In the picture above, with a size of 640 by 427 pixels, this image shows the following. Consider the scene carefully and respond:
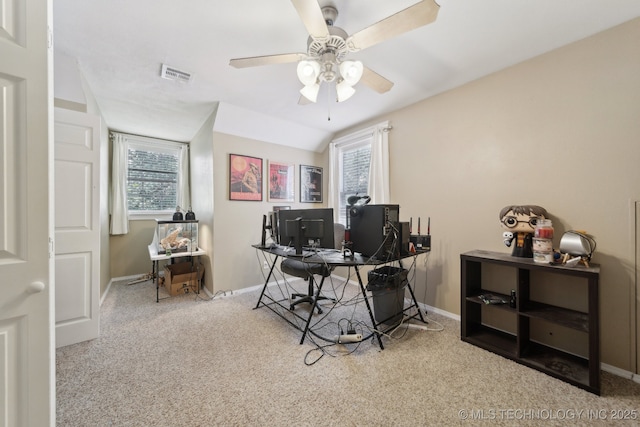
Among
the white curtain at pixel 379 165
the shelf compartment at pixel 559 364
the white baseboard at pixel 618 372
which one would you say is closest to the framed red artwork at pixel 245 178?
the white curtain at pixel 379 165

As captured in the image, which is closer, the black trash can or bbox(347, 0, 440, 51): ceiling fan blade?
bbox(347, 0, 440, 51): ceiling fan blade

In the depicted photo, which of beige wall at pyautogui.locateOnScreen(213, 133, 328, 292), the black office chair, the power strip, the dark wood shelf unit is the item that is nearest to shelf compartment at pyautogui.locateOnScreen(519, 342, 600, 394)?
the dark wood shelf unit

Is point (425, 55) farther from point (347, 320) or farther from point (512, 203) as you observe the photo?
point (347, 320)

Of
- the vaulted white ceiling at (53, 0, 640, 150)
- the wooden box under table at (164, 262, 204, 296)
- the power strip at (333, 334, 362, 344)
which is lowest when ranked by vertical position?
the power strip at (333, 334, 362, 344)

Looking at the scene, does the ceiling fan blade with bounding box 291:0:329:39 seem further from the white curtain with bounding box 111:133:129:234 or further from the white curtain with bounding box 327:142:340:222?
the white curtain with bounding box 111:133:129:234

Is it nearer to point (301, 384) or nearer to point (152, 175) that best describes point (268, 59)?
point (301, 384)

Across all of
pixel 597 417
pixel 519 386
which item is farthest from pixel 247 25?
pixel 597 417

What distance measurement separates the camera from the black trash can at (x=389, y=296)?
2.34 meters

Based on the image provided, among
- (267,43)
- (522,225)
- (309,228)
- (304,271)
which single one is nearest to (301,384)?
(304,271)

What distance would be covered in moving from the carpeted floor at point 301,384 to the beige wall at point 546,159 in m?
0.70

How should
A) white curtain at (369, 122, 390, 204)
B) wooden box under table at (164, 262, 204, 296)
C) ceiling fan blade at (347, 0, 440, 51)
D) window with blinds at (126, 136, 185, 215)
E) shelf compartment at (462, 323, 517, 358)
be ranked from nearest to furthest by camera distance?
1. ceiling fan blade at (347, 0, 440, 51)
2. shelf compartment at (462, 323, 517, 358)
3. white curtain at (369, 122, 390, 204)
4. wooden box under table at (164, 262, 204, 296)
5. window with blinds at (126, 136, 185, 215)

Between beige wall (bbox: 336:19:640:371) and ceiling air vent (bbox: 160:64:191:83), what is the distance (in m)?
2.61

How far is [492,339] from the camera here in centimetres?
210

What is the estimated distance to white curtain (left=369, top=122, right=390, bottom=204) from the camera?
10.5 ft
